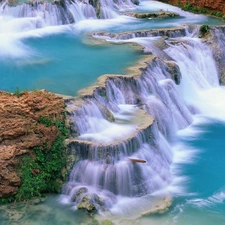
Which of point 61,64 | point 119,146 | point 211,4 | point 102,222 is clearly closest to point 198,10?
point 211,4

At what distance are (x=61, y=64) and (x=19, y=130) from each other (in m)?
4.59

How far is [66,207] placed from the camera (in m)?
8.45

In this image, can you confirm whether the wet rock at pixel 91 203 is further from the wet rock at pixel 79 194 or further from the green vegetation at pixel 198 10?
the green vegetation at pixel 198 10

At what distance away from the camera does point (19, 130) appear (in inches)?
345

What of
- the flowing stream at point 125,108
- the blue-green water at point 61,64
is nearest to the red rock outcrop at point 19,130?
the flowing stream at point 125,108

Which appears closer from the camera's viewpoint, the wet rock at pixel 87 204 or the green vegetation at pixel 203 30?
the wet rock at pixel 87 204

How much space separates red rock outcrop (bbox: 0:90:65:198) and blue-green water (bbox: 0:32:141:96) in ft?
5.04

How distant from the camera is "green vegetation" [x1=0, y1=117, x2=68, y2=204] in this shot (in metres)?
8.63

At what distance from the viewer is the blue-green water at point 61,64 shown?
1145 centimetres

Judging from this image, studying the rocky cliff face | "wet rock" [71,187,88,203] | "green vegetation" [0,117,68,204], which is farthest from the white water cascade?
the rocky cliff face

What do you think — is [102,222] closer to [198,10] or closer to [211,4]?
[198,10]

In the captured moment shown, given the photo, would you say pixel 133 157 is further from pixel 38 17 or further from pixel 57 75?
pixel 38 17

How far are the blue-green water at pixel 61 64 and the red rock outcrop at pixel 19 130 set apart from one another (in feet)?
5.04

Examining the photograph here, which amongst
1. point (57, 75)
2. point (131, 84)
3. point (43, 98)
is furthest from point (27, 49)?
point (43, 98)
